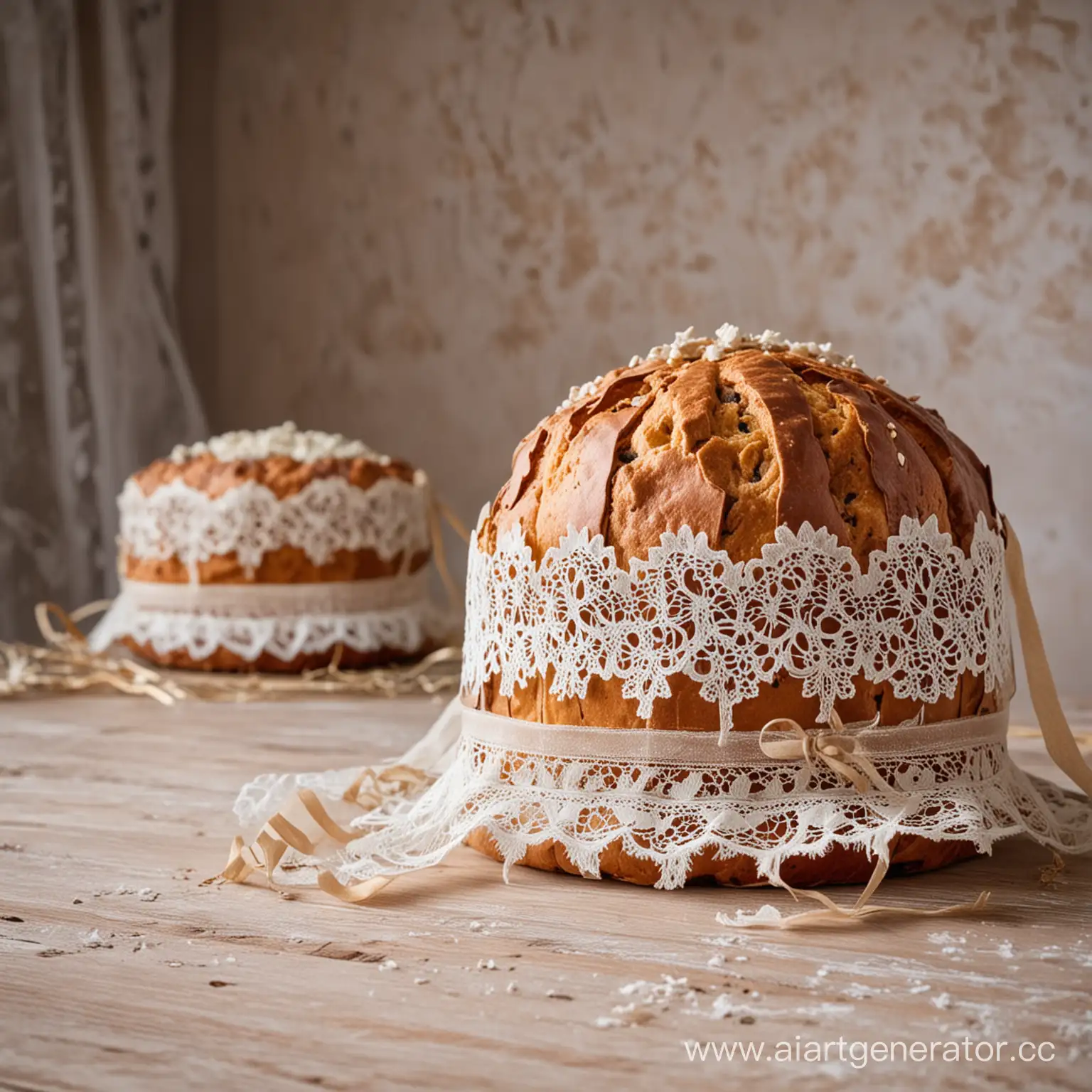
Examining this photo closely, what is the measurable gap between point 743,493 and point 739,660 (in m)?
0.12

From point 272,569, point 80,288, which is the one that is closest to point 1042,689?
point 272,569

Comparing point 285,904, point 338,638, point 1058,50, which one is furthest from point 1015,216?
point 285,904

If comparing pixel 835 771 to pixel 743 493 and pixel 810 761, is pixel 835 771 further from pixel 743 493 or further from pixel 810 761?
pixel 743 493

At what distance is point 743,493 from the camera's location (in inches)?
36.8

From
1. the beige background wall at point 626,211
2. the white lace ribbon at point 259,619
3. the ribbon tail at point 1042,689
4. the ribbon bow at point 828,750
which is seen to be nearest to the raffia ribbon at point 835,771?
the ribbon bow at point 828,750

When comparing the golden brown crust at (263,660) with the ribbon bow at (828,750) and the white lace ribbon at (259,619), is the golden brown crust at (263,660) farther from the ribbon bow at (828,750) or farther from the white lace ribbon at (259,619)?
the ribbon bow at (828,750)

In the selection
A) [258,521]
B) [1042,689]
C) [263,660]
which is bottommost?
[263,660]

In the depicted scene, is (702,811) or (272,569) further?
(272,569)

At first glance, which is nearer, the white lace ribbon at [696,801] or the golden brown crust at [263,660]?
the white lace ribbon at [696,801]

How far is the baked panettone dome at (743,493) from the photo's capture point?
0.92 meters

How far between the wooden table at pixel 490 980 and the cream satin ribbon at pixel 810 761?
0.05 ft

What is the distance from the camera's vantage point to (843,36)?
7.86 feet

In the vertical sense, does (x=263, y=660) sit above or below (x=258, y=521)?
below

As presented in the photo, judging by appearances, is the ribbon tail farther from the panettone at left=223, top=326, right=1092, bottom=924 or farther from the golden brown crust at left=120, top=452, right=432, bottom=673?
the golden brown crust at left=120, top=452, right=432, bottom=673
